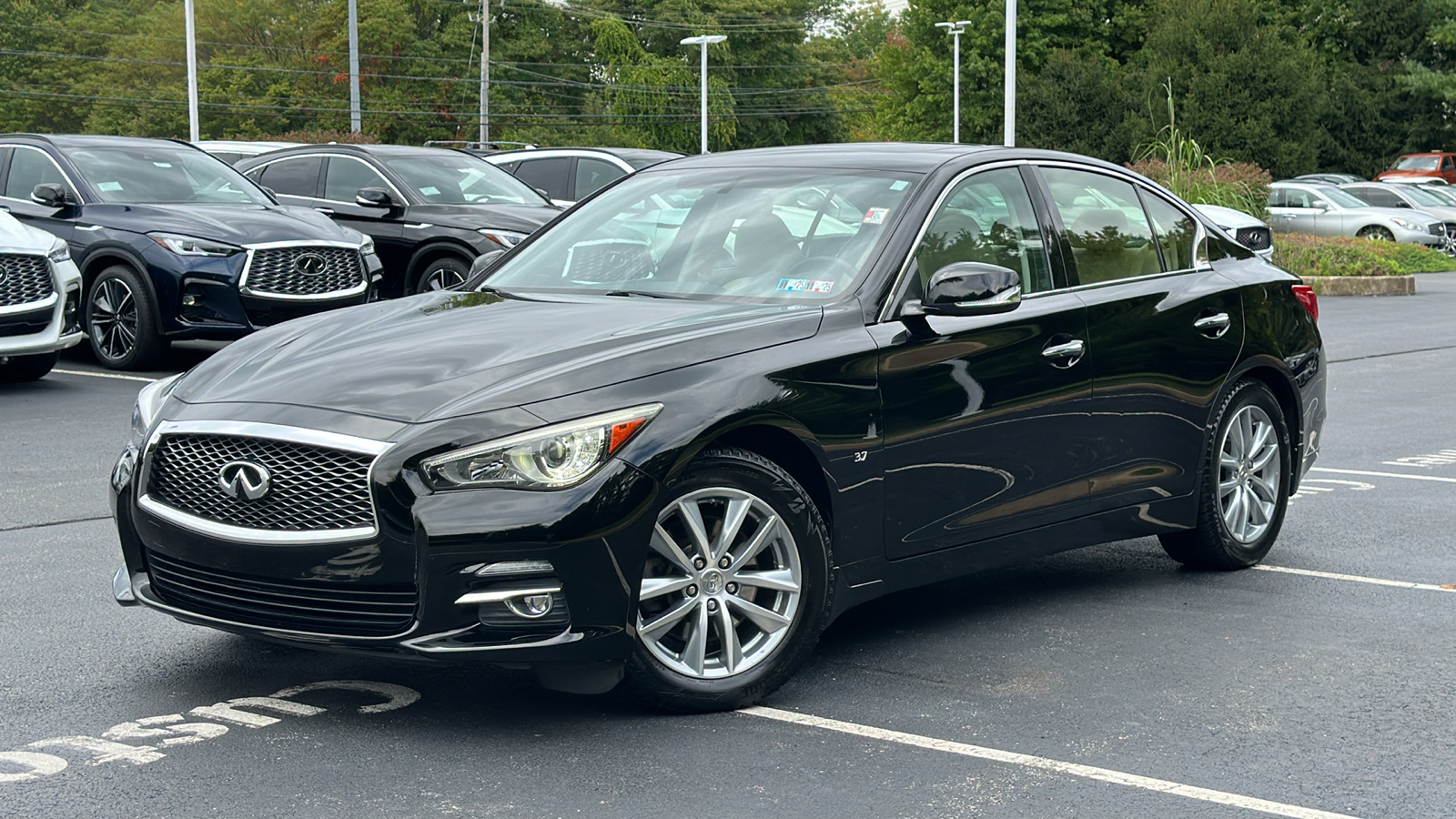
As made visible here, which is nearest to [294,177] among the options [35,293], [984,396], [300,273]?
[300,273]

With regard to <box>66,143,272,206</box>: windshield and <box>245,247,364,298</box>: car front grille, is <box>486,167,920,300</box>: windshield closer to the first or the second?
<box>245,247,364,298</box>: car front grille

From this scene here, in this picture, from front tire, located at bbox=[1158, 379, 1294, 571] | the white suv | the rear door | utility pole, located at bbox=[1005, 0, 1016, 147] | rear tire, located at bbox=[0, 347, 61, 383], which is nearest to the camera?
the rear door

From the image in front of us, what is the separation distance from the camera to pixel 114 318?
532 inches

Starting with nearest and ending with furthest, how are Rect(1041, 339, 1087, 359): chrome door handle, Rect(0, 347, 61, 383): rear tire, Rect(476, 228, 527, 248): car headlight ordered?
Rect(1041, 339, 1087, 359): chrome door handle < Rect(0, 347, 61, 383): rear tire < Rect(476, 228, 527, 248): car headlight

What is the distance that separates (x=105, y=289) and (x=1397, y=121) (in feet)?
175

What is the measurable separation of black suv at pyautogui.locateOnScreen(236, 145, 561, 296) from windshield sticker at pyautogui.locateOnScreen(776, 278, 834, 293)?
362 inches

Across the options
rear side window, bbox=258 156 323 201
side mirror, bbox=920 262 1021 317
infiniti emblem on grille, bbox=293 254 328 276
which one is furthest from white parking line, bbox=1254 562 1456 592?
rear side window, bbox=258 156 323 201

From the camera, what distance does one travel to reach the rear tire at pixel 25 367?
1262 cm

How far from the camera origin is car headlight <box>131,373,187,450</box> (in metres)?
5.03

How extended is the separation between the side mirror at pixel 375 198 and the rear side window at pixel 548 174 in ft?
12.8

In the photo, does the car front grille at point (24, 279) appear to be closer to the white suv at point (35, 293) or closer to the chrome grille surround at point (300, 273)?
the white suv at point (35, 293)

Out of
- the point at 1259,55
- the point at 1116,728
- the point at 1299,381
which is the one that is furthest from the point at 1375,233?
the point at 1116,728

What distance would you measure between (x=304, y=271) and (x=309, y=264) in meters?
0.08

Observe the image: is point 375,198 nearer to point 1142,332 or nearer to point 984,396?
point 1142,332
